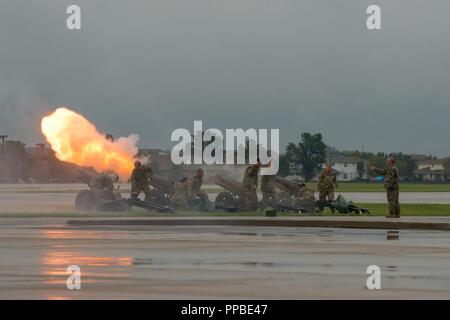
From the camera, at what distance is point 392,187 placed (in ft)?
128

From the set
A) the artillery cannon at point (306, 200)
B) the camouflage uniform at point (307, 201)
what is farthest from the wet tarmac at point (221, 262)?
the camouflage uniform at point (307, 201)

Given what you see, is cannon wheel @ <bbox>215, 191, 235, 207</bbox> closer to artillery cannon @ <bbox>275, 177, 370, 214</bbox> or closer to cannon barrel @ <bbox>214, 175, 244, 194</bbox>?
cannon barrel @ <bbox>214, 175, 244, 194</bbox>

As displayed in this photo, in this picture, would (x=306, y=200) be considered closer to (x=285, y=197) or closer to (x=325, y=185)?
(x=325, y=185)

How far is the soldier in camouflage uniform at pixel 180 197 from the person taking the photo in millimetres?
45375

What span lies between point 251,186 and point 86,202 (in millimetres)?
6087

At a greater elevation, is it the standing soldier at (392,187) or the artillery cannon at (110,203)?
the standing soldier at (392,187)

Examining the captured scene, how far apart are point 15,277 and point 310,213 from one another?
1005 inches

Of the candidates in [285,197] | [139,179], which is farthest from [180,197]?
[285,197]

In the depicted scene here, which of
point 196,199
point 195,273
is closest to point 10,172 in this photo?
point 196,199

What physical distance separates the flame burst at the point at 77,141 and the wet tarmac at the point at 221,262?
61.9 ft

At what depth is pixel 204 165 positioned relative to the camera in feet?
211

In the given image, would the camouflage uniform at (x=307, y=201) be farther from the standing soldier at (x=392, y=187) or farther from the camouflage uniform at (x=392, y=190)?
the camouflage uniform at (x=392, y=190)

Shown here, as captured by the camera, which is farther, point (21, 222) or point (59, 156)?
point (59, 156)
